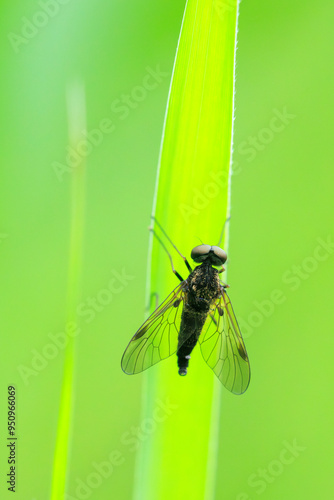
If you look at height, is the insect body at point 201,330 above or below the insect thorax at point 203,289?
below

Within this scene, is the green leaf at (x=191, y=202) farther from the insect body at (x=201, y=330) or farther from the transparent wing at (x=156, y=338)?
the insect body at (x=201, y=330)

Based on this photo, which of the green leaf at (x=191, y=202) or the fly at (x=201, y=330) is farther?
the fly at (x=201, y=330)

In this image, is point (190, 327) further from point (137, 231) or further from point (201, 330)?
point (137, 231)

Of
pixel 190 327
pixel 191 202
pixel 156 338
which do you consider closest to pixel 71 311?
pixel 191 202

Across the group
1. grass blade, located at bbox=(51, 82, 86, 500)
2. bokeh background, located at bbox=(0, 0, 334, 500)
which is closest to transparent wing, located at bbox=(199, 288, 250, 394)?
bokeh background, located at bbox=(0, 0, 334, 500)

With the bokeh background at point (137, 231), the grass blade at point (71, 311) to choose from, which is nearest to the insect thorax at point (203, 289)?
the bokeh background at point (137, 231)

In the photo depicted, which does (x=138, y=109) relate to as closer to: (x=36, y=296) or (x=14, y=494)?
(x=36, y=296)

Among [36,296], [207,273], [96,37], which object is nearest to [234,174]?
[207,273]

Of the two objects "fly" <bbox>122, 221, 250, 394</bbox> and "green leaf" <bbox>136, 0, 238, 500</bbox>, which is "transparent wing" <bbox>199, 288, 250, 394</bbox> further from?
"green leaf" <bbox>136, 0, 238, 500</bbox>

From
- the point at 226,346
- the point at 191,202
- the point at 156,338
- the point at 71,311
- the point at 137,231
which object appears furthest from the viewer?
the point at 137,231
